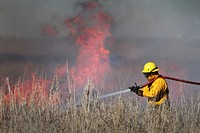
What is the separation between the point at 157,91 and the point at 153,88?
11cm

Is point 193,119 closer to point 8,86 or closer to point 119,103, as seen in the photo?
point 119,103

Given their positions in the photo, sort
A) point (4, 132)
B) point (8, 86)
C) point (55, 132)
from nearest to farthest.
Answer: point (55, 132) → point (4, 132) → point (8, 86)

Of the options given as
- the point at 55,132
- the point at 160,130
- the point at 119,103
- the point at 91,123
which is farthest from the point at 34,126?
the point at 160,130

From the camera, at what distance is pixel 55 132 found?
845cm

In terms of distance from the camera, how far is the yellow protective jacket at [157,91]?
9922 mm

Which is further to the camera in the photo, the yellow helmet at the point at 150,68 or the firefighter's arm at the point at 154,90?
the yellow helmet at the point at 150,68

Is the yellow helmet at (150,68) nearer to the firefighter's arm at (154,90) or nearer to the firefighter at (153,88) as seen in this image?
the firefighter at (153,88)

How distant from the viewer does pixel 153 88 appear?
32.7 ft

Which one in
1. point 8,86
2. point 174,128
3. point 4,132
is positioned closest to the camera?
point 174,128

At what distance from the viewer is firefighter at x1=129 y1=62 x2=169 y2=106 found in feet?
32.6

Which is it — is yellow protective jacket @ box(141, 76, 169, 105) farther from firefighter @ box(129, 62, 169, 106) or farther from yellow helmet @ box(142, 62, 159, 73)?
yellow helmet @ box(142, 62, 159, 73)

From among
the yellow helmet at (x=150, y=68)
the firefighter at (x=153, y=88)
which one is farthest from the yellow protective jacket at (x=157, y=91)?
the yellow helmet at (x=150, y=68)

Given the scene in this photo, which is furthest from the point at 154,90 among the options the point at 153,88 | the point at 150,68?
the point at 150,68

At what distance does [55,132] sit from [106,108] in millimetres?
1111
